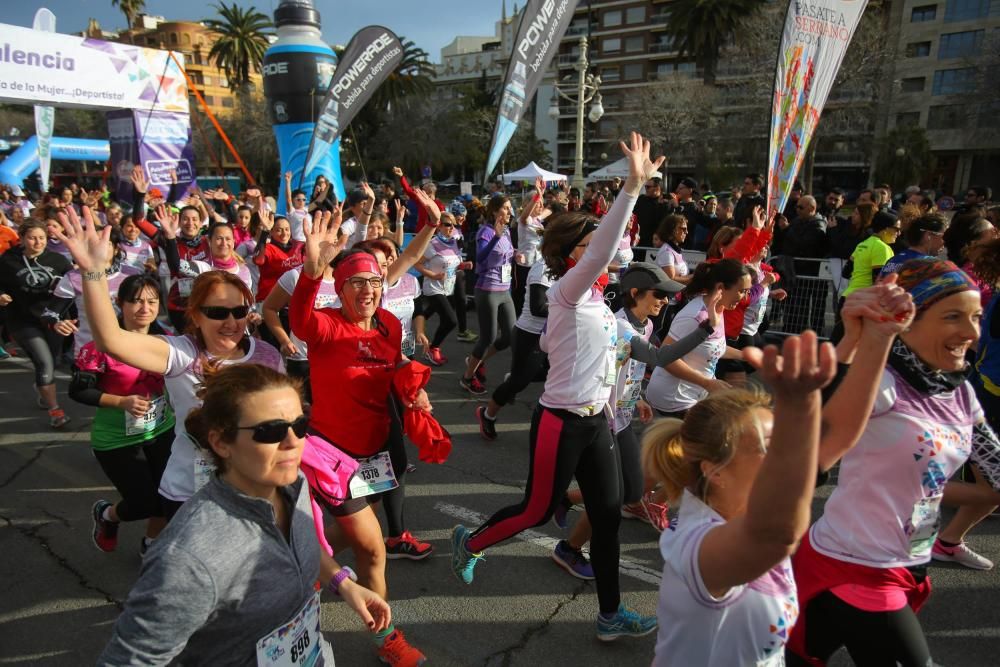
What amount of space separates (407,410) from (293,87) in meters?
16.1

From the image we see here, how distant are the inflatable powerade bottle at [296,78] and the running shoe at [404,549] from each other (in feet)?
46.7

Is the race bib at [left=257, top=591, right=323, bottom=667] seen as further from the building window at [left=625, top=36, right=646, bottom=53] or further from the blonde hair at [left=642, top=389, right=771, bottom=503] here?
the building window at [left=625, top=36, right=646, bottom=53]

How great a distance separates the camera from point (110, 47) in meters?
15.8

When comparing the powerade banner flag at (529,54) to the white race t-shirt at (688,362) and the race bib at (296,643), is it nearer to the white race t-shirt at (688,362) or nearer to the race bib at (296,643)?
the white race t-shirt at (688,362)

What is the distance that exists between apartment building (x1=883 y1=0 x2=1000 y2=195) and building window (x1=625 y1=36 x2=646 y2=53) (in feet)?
82.1

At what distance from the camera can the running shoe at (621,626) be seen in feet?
10.00

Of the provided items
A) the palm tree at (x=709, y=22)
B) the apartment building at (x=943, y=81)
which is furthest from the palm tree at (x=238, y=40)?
the apartment building at (x=943, y=81)

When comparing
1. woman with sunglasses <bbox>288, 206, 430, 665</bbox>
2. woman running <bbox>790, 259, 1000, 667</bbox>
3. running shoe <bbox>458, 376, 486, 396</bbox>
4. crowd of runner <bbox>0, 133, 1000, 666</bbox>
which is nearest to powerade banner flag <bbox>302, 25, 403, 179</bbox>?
crowd of runner <bbox>0, 133, 1000, 666</bbox>

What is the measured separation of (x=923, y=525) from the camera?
214cm

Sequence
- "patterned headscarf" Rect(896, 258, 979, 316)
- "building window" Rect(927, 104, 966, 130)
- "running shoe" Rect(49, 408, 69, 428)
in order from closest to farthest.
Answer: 1. "patterned headscarf" Rect(896, 258, 979, 316)
2. "running shoe" Rect(49, 408, 69, 428)
3. "building window" Rect(927, 104, 966, 130)

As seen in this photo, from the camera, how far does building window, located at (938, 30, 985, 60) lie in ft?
131

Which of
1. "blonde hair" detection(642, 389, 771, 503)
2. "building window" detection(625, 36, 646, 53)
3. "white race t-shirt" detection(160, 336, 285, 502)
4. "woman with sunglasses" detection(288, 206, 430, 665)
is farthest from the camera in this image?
"building window" detection(625, 36, 646, 53)

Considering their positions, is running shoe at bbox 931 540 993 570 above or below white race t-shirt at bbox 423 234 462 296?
below

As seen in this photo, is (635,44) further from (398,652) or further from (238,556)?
(238,556)
